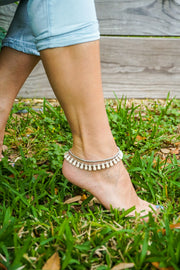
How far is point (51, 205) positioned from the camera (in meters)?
1.12

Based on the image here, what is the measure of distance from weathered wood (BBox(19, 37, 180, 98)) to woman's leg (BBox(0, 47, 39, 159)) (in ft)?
2.70

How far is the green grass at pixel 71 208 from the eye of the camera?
2.86ft

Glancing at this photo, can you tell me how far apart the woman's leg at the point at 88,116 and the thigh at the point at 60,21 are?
25mm

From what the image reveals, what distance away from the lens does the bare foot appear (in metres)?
1.11

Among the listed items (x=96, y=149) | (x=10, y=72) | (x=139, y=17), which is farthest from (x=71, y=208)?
(x=139, y=17)

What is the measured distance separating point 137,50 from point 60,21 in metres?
1.43

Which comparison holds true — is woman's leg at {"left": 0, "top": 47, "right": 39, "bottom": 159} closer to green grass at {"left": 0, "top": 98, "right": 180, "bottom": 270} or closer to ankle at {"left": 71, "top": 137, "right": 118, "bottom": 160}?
green grass at {"left": 0, "top": 98, "right": 180, "bottom": 270}

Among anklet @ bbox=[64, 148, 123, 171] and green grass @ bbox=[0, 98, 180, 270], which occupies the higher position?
anklet @ bbox=[64, 148, 123, 171]

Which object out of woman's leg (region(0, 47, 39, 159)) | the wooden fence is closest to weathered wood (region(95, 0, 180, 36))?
the wooden fence

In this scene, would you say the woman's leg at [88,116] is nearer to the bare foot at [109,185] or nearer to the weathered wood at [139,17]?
the bare foot at [109,185]

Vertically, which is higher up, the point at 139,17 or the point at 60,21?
the point at 139,17

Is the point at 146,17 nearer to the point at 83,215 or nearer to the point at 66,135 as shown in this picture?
the point at 66,135

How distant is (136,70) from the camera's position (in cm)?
222

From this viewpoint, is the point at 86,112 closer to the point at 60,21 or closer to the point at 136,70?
the point at 60,21
